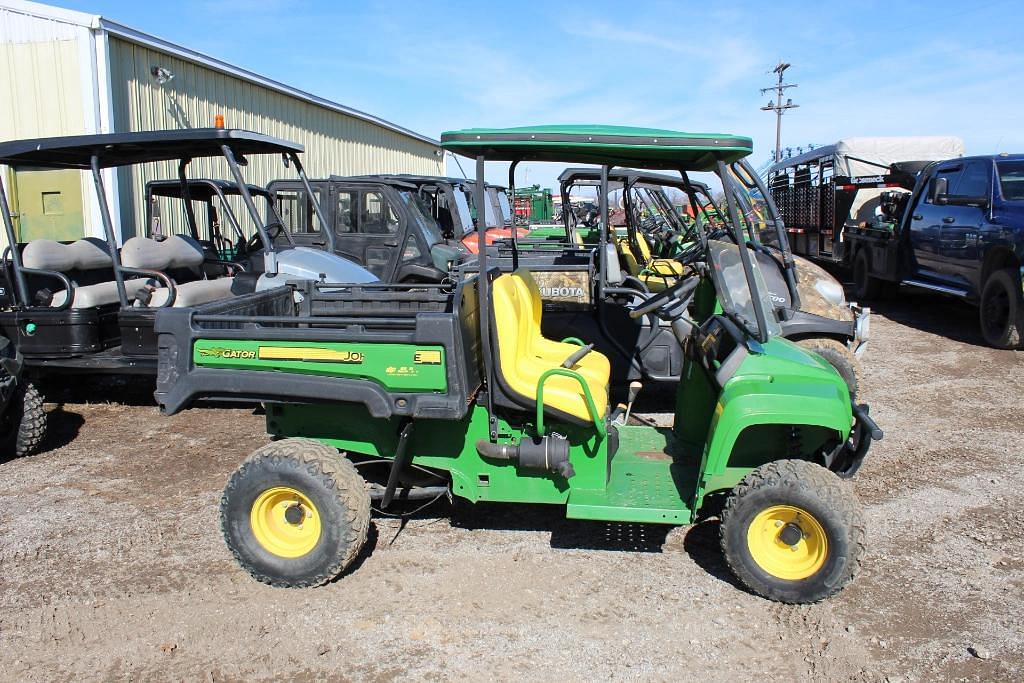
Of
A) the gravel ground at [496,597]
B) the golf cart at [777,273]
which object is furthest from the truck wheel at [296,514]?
the golf cart at [777,273]

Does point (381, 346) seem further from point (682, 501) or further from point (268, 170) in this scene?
point (268, 170)

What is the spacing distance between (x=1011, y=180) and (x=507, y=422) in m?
7.84

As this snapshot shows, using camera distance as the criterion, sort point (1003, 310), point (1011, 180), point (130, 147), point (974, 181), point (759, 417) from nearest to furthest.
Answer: point (759, 417) < point (130, 147) < point (1003, 310) < point (1011, 180) < point (974, 181)

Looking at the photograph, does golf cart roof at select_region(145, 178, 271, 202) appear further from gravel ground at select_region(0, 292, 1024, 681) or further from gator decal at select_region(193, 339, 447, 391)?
gator decal at select_region(193, 339, 447, 391)

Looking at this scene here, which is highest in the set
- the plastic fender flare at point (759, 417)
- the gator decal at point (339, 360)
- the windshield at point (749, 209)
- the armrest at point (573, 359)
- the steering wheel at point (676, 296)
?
the windshield at point (749, 209)

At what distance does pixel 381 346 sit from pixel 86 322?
11.9ft

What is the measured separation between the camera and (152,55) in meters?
11.3

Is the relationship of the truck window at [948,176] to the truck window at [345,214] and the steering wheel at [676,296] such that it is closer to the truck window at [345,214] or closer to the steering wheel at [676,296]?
the steering wheel at [676,296]

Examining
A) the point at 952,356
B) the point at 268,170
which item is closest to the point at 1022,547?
the point at 952,356

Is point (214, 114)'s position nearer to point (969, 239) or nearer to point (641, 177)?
point (641, 177)

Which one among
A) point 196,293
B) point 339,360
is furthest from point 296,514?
point 196,293

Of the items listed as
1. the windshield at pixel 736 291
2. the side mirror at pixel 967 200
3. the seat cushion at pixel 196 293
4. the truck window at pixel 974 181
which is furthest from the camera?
the truck window at pixel 974 181

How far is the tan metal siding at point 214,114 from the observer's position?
35.6 ft

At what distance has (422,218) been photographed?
30.7 ft
